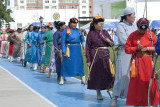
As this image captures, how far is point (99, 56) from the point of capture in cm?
894

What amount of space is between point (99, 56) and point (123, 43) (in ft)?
4.24

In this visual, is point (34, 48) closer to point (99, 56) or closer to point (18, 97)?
point (18, 97)

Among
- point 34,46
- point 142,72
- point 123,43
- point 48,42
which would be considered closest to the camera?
point 142,72

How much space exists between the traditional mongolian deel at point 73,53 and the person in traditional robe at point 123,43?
11.5 feet

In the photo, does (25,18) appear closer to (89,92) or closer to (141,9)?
(141,9)

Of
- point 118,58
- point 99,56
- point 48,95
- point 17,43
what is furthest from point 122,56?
point 17,43

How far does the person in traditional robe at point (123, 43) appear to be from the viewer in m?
7.74

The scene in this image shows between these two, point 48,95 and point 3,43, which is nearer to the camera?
point 48,95

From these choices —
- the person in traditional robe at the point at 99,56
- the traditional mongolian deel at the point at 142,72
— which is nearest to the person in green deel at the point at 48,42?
the person in traditional robe at the point at 99,56

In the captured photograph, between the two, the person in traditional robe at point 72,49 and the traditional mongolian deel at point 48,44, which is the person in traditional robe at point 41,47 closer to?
the traditional mongolian deel at point 48,44

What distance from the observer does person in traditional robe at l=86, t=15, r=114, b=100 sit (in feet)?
29.3

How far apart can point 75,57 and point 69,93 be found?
175 cm

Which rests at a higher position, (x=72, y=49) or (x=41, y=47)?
(x=72, y=49)

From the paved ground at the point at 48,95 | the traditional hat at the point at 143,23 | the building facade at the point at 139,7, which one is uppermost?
the building facade at the point at 139,7
